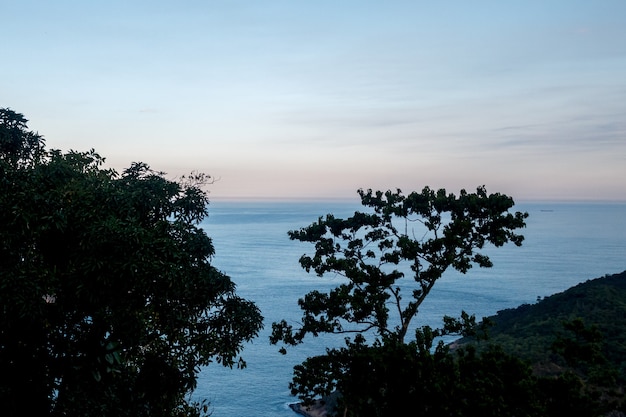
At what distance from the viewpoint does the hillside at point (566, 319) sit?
202ft

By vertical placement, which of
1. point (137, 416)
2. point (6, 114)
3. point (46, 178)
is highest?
point (6, 114)

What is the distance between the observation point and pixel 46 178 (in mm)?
Answer: 18031

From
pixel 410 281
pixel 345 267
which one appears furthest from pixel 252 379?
pixel 410 281

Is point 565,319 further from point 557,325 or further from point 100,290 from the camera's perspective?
point 100,290

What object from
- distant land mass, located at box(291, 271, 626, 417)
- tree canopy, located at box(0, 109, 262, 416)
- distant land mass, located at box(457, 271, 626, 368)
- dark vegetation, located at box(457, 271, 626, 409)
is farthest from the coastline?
tree canopy, located at box(0, 109, 262, 416)

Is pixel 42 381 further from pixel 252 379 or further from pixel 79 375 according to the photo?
pixel 252 379

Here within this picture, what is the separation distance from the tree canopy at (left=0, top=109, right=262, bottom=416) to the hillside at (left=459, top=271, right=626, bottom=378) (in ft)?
165

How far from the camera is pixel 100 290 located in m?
16.7

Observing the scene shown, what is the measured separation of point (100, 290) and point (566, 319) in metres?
76.5

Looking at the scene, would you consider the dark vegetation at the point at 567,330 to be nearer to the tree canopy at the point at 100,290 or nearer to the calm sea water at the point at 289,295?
the calm sea water at the point at 289,295

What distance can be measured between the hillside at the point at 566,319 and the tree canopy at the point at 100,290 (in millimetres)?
50224

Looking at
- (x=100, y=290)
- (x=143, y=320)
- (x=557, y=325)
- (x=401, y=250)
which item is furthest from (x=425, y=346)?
(x=557, y=325)

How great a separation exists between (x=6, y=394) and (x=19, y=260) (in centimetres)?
447

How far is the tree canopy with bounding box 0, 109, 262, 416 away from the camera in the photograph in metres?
16.0
